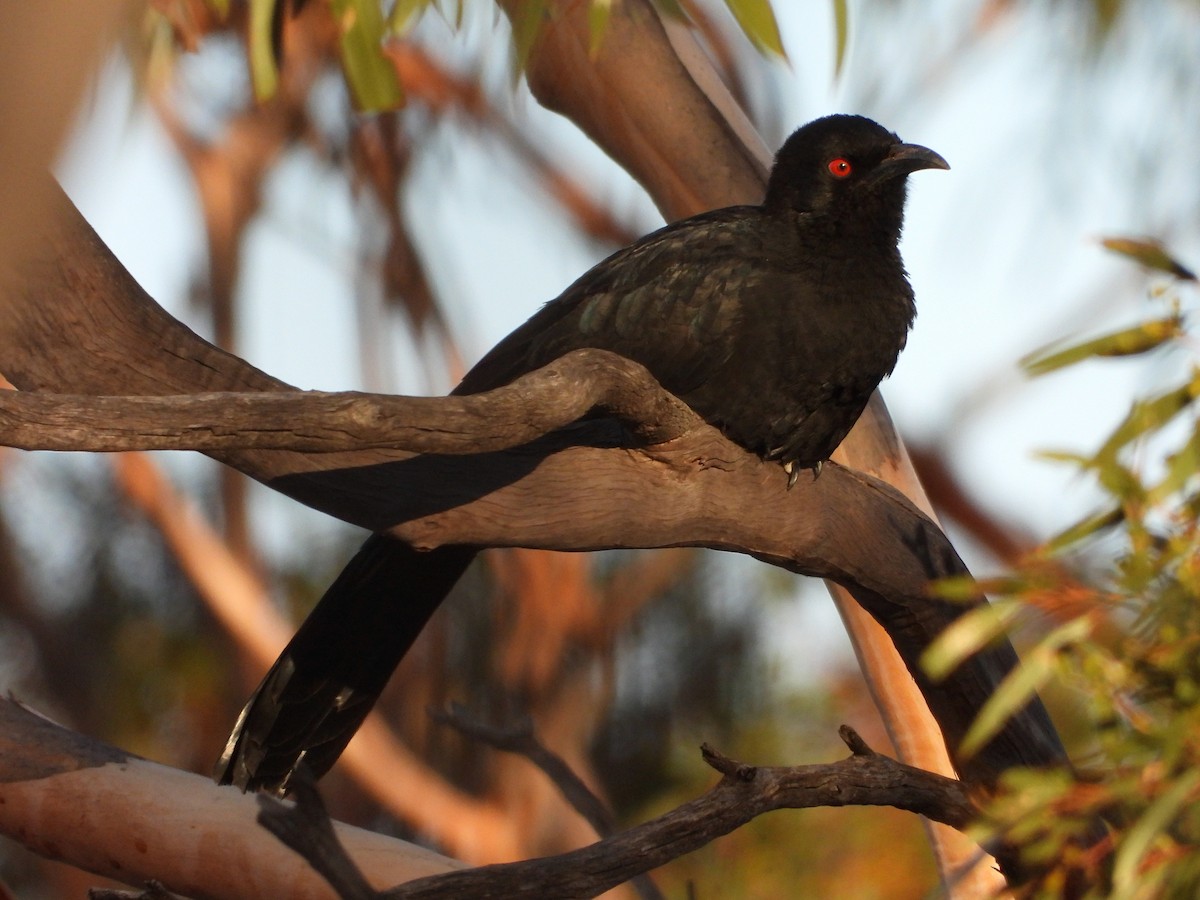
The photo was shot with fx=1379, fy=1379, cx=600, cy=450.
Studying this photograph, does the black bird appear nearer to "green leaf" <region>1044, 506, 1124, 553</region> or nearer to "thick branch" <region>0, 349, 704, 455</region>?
"thick branch" <region>0, 349, 704, 455</region>

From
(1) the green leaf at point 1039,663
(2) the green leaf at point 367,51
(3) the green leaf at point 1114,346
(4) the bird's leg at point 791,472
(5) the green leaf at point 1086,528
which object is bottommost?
(1) the green leaf at point 1039,663

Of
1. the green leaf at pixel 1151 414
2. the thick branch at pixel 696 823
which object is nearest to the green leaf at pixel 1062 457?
the green leaf at pixel 1151 414

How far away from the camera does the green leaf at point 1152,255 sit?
1.67m

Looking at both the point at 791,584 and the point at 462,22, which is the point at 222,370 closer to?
the point at 462,22

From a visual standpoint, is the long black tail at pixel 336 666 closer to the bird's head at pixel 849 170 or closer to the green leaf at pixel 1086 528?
the bird's head at pixel 849 170

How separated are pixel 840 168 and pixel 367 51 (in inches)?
47.1

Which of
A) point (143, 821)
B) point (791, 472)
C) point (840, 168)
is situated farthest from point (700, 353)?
point (143, 821)

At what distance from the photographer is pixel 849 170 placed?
3.46 meters

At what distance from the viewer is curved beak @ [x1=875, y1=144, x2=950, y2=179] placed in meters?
3.44

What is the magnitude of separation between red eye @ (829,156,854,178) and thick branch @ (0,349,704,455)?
131cm

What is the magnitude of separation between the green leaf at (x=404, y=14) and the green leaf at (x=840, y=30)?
88 cm

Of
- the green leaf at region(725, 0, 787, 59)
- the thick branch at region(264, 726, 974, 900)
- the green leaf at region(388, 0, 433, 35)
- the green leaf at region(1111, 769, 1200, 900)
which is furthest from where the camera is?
the green leaf at region(388, 0, 433, 35)

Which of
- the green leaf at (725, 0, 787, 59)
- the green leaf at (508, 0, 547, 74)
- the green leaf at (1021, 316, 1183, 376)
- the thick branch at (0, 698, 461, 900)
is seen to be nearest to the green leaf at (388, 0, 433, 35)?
the green leaf at (508, 0, 547, 74)

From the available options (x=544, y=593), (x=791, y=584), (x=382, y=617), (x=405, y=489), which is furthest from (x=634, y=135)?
(x=791, y=584)
